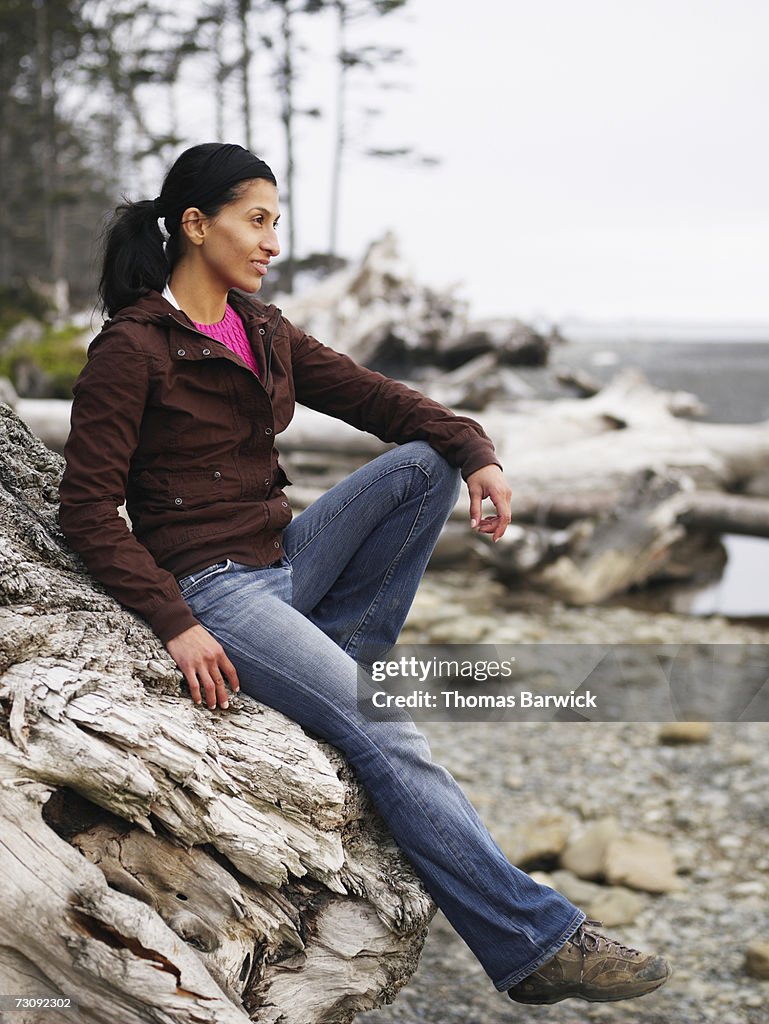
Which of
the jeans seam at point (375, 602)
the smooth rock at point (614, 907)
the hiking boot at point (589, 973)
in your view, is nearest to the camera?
the hiking boot at point (589, 973)

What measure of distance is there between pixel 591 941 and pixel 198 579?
4.70ft

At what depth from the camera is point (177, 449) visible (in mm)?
2836

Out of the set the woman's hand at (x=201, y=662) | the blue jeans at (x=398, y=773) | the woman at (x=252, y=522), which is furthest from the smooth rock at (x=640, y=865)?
the woman's hand at (x=201, y=662)

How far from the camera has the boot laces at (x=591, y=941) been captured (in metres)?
2.77

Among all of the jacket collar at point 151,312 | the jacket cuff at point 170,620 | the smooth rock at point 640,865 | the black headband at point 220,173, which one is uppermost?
the black headband at point 220,173

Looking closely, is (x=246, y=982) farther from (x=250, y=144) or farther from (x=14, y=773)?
(x=250, y=144)

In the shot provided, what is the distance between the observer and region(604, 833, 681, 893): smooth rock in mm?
4820

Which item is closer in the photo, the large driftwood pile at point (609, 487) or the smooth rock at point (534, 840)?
the smooth rock at point (534, 840)

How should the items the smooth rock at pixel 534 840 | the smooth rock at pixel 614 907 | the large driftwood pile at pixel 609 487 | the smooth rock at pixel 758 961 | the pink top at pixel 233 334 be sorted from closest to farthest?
the pink top at pixel 233 334 < the smooth rock at pixel 758 961 < the smooth rock at pixel 614 907 < the smooth rock at pixel 534 840 < the large driftwood pile at pixel 609 487

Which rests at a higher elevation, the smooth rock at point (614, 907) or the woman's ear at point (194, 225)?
the woman's ear at point (194, 225)

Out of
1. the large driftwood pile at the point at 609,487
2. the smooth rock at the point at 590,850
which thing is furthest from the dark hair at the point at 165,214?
the large driftwood pile at the point at 609,487

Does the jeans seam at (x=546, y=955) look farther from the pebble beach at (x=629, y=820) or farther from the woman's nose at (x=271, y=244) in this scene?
the woman's nose at (x=271, y=244)

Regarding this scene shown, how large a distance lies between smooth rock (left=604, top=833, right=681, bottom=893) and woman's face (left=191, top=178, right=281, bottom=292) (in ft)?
10.9

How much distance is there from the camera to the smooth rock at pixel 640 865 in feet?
15.8
